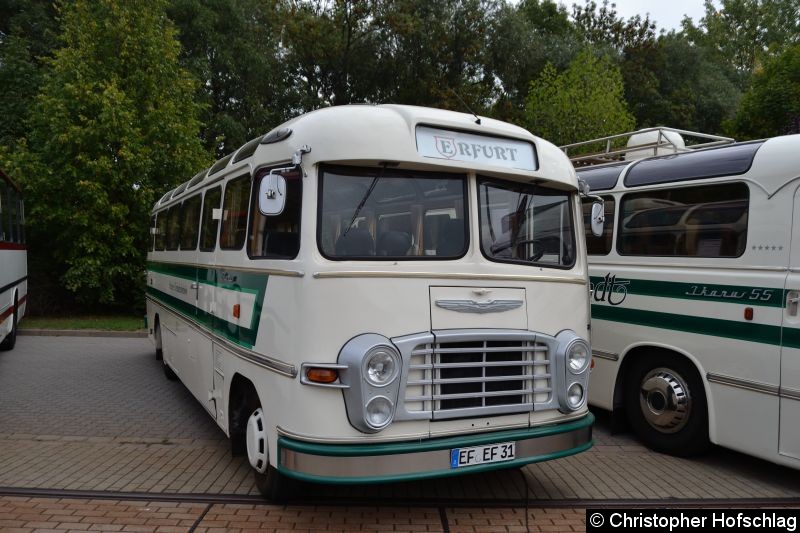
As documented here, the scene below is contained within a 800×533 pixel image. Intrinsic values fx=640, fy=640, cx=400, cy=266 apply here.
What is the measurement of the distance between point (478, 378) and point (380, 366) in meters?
0.74

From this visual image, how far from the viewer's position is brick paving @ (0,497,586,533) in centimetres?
443

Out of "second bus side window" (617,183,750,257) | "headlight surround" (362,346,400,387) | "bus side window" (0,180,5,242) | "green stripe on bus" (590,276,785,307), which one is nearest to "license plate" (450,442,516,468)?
"headlight surround" (362,346,400,387)

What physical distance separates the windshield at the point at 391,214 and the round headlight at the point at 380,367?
0.69 metres

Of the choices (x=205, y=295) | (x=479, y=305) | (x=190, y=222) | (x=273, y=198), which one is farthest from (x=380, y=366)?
(x=190, y=222)

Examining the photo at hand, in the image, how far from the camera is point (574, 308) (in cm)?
490

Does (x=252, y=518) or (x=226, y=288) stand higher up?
(x=226, y=288)

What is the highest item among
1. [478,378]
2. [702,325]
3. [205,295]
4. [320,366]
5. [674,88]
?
[674,88]

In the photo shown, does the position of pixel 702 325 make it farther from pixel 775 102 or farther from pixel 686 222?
pixel 775 102

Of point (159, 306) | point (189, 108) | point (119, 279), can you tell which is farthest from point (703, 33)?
point (159, 306)

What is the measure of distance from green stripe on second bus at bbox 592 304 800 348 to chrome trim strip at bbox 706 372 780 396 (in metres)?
0.35

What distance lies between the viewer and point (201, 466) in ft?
18.9

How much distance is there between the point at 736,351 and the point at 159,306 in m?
7.82

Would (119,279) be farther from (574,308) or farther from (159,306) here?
(574,308)

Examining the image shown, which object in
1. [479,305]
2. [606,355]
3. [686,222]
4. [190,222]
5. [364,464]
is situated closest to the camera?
[364,464]
